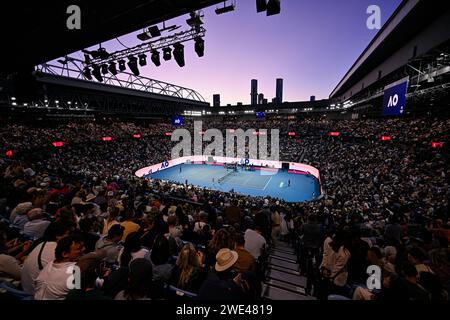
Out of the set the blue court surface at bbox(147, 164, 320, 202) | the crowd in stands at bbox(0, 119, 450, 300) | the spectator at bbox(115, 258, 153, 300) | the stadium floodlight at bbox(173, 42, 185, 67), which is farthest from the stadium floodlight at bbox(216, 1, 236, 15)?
the blue court surface at bbox(147, 164, 320, 202)

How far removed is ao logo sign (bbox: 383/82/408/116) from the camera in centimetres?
1112

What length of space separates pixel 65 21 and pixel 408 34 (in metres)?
18.2

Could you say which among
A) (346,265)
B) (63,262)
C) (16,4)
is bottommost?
(346,265)

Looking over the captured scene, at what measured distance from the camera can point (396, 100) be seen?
459 inches

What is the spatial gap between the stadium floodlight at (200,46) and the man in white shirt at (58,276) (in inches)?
382

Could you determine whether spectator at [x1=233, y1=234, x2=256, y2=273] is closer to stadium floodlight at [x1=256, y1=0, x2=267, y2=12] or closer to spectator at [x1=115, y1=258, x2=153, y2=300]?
spectator at [x1=115, y1=258, x2=153, y2=300]

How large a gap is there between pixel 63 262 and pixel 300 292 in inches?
182

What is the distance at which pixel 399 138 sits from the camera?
27484 mm

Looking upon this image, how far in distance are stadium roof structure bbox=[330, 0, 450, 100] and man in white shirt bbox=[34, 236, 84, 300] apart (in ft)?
49.1

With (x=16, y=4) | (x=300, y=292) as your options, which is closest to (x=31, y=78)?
(x=16, y=4)

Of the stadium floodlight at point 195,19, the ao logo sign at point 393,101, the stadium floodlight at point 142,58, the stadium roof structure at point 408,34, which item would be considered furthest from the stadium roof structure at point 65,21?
the ao logo sign at point 393,101
